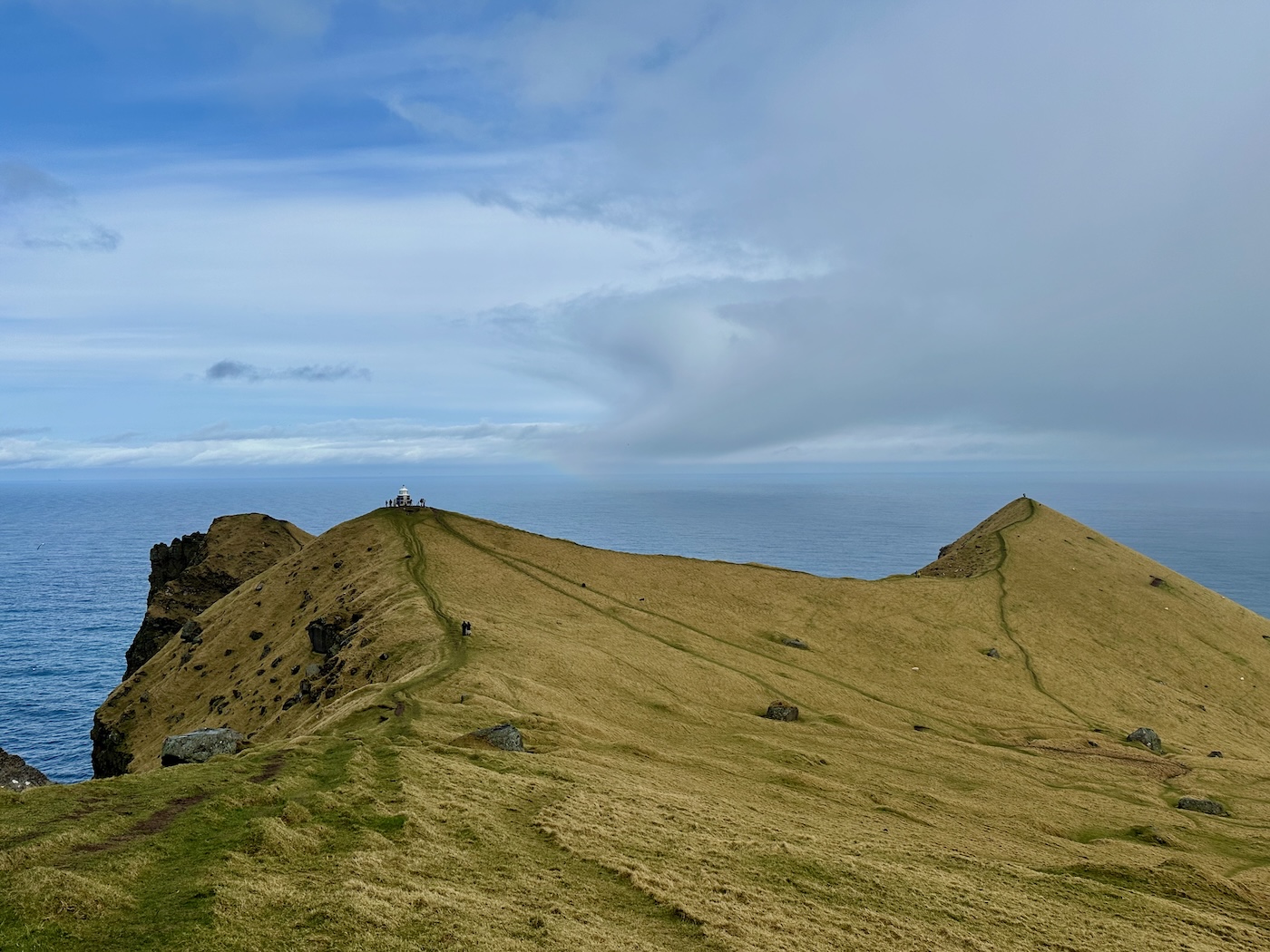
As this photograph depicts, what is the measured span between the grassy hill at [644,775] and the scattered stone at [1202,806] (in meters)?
1.34

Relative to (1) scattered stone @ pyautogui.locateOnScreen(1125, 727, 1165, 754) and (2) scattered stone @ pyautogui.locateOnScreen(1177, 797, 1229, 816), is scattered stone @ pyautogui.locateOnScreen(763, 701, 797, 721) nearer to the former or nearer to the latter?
(2) scattered stone @ pyautogui.locateOnScreen(1177, 797, 1229, 816)

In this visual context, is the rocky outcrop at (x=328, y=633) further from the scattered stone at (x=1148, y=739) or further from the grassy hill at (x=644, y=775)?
the scattered stone at (x=1148, y=739)

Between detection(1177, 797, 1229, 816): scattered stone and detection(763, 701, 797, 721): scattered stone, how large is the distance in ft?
98.6

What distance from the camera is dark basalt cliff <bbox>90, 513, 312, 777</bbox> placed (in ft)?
393

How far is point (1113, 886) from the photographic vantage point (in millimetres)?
38375

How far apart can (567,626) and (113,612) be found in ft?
563

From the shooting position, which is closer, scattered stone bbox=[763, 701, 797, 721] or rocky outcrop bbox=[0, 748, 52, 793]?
rocky outcrop bbox=[0, 748, 52, 793]

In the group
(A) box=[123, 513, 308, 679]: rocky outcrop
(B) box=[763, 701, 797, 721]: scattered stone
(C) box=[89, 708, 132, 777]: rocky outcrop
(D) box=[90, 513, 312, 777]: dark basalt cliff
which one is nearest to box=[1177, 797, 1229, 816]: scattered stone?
(B) box=[763, 701, 797, 721]: scattered stone

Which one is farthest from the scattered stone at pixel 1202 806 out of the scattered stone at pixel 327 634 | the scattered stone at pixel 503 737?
the scattered stone at pixel 327 634

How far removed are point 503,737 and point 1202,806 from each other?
5444 cm

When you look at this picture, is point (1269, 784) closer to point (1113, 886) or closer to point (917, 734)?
point (917, 734)

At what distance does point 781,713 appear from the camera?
6775 cm

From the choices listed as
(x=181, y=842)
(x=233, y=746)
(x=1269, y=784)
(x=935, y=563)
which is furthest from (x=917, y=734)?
(x=935, y=563)

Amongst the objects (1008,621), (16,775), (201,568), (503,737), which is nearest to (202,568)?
(201,568)
